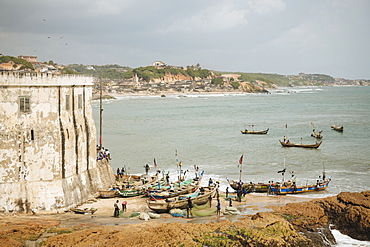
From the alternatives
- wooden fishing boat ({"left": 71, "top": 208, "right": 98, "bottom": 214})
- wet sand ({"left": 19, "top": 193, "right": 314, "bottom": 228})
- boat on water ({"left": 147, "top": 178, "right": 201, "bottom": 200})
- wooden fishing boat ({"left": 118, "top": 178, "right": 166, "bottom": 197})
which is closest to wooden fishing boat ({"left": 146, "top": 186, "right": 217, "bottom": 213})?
wet sand ({"left": 19, "top": 193, "right": 314, "bottom": 228})

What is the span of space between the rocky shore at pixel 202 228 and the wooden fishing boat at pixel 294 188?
20.2 feet

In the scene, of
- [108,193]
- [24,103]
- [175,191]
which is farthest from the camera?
[175,191]

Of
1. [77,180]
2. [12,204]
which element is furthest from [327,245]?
[12,204]

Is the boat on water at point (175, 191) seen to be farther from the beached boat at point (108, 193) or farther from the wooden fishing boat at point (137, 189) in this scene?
the beached boat at point (108, 193)

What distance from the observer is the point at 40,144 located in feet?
70.8

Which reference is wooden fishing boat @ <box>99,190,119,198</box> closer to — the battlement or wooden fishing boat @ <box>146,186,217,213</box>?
wooden fishing boat @ <box>146,186,217,213</box>

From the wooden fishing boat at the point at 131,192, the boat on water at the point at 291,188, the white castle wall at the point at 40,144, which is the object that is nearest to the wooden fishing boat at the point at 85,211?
the white castle wall at the point at 40,144

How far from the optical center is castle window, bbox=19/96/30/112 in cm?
2119

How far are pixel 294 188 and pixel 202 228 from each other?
12463 millimetres

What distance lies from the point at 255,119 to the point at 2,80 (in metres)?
68.2

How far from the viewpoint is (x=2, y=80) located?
68.1 feet

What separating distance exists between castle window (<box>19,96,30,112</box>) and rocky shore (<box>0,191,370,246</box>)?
5155 millimetres

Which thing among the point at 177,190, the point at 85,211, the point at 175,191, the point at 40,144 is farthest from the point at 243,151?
the point at 40,144

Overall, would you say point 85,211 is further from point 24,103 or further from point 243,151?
point 243,151
